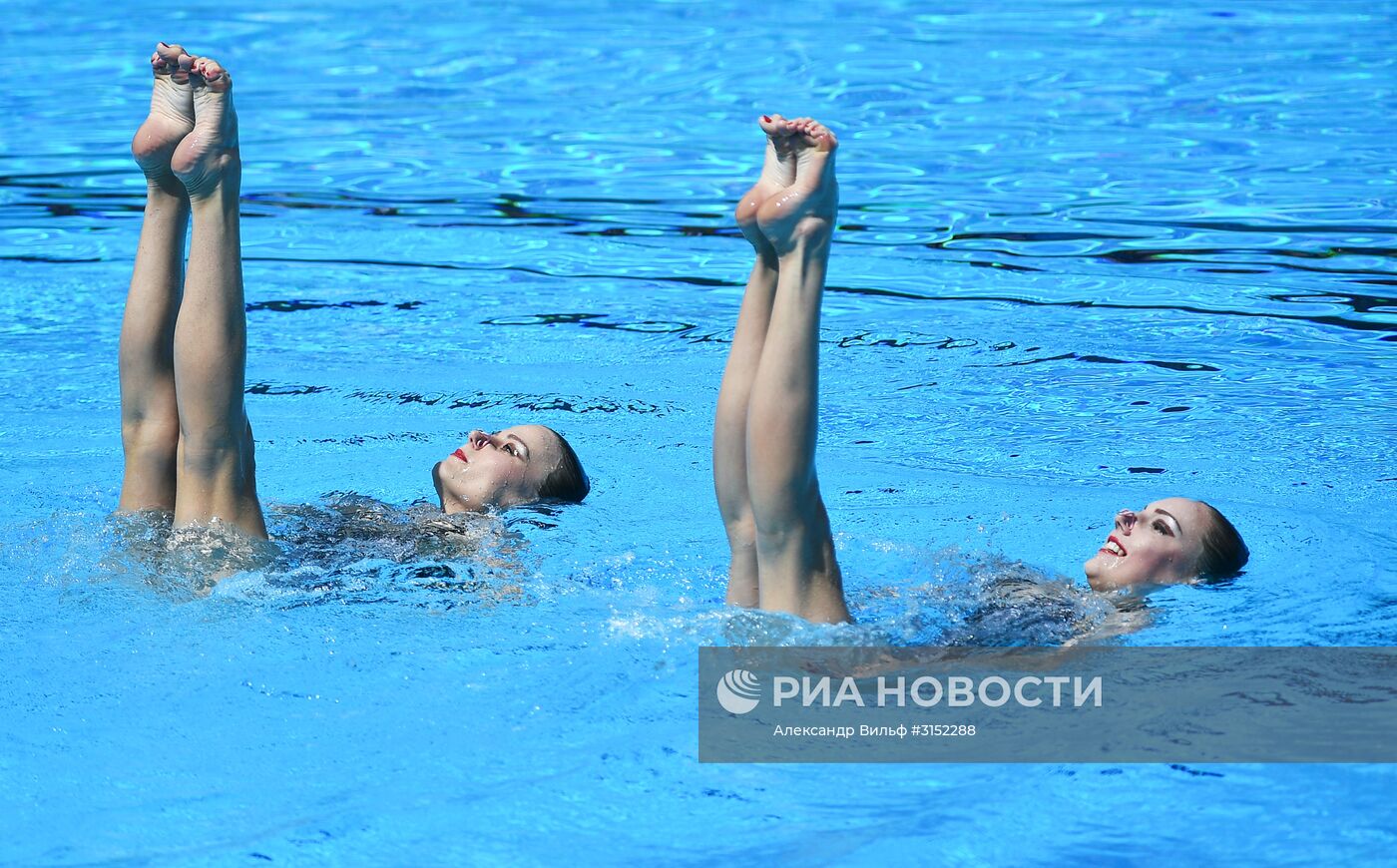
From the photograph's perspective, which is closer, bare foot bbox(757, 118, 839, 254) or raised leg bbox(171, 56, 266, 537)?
bare foot bbox(757, 118, 839, 254)

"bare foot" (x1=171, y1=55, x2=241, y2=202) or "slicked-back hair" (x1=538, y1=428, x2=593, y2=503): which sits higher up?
"bare foot" (x1=171, y1=55, x2=241, y2=202)

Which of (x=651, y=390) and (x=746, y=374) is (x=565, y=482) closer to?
(x=746, y=374)

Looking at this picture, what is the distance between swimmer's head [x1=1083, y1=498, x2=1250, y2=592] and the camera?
444 centimetres

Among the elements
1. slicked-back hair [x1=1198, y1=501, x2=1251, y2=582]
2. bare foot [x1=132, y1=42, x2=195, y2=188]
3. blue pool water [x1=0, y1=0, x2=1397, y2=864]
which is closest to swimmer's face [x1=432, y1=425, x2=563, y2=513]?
blue pool water [x1=0, y1=0, x2=1397, y2=864]

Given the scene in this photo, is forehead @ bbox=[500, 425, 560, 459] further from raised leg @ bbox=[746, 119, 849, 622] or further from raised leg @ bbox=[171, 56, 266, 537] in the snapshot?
raised leg @ bbox=[746, 119, 849, 622]

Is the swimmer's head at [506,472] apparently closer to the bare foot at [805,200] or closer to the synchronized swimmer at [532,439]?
the synchronized swimmer at [532,439]

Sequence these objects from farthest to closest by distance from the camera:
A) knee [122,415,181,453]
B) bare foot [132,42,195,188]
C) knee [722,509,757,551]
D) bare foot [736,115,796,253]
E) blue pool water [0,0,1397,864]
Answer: knee [122,415,181,453], bare foot [132,42,195,188], knee [722,509,757,551], bare foot [736,115,796,253], blue pool water [0,0,1397,864]

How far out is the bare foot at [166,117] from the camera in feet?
13.4

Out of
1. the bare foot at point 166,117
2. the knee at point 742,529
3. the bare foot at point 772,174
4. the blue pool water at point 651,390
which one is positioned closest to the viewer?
the blue pool water at point 651,390

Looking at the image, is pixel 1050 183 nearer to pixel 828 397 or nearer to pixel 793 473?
pixel 828 397

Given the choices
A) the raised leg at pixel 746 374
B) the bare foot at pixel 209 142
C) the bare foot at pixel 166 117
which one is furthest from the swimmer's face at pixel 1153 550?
the bare foot at pixel 166 117

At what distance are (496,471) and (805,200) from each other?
193 cm

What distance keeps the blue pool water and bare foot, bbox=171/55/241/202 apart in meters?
1.06

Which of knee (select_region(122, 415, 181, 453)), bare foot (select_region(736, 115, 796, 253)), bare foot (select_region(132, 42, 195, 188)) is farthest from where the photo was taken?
knee (select_region(122, 415, 181, 453))
